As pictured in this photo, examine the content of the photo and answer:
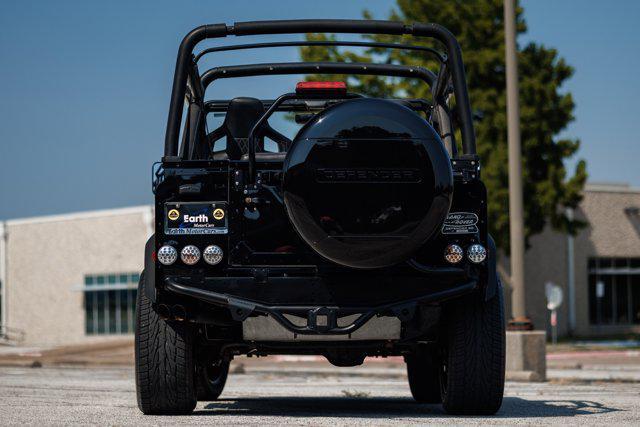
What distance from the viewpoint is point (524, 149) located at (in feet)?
104

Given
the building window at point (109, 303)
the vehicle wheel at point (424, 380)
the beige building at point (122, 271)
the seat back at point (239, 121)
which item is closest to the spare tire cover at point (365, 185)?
the seat back at point (239, 121)

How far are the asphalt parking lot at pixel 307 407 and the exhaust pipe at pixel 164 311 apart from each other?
0.66m

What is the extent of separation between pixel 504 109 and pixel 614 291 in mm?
15449

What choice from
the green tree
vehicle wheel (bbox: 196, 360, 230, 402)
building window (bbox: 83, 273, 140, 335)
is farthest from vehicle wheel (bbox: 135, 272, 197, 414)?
building window (bbox: 83, 273, 140, 335)

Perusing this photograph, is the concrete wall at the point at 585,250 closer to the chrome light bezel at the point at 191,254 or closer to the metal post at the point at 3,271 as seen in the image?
the metal post at the point at 3,271

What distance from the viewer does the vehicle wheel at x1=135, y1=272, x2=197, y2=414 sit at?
712cm

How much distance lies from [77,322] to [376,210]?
150ft

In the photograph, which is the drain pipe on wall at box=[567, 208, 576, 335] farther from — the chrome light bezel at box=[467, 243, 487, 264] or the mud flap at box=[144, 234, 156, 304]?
the mud flap at box=[144, 234, 156, 304]

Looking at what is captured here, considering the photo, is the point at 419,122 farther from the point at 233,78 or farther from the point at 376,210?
the point at 233,78

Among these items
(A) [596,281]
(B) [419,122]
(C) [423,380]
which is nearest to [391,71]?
(B) [419,122]

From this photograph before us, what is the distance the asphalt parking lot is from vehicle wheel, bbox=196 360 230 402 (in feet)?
0.37

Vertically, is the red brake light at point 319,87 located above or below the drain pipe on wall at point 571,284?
above

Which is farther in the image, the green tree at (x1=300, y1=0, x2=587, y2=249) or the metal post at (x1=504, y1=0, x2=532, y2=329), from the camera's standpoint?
the green tree at (x1=300, y1=0, x2=587, y2=249)

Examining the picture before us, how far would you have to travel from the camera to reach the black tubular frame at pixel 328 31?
747 centimetres
